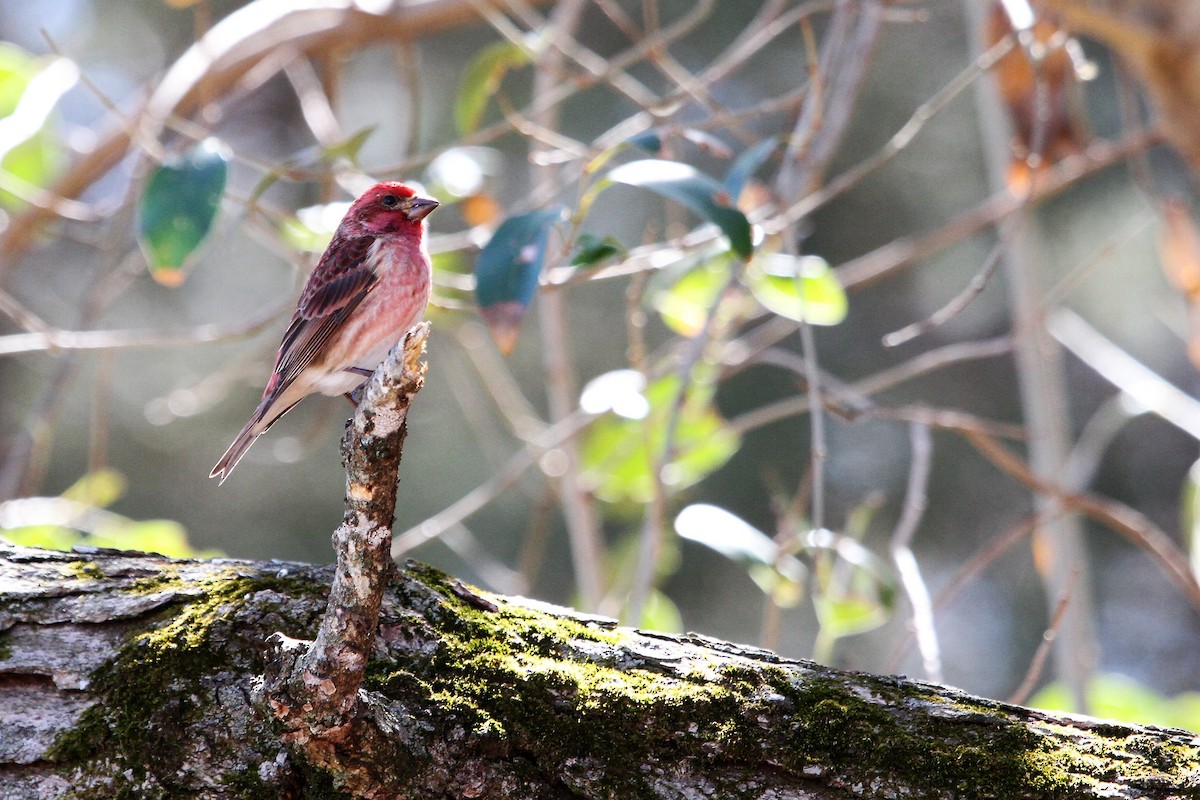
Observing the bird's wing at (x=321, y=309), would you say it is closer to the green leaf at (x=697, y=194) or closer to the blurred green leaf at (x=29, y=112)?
the green leaf at (x=697, y=194)

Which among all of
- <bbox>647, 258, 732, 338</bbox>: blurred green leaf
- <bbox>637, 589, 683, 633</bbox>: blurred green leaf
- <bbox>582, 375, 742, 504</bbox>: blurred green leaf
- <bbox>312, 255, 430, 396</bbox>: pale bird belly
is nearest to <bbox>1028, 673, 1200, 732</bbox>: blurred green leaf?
<bbox>637, 589, 683, 633</bbox>: blurred green leaf

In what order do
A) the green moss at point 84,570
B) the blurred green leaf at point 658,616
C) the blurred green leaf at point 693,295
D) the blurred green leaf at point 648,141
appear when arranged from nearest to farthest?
the green moss at point 84,570
the blurred green leaf at point 648,141
the blurred green leaf at point 658,616
the blurred green leaf at point 693,295

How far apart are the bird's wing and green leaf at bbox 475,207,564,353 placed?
0.61 metres

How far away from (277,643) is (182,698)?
0.98 feet

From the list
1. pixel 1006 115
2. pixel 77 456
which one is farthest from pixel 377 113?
pixel 1006 115

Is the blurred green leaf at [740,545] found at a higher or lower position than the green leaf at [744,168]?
lower

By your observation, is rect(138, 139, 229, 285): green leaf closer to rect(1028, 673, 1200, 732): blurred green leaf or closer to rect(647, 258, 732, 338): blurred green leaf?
rect(647, 258, 732, 338): blurred green leaf

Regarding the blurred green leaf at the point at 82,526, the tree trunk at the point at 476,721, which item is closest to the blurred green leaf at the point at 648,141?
the tree trunk at the point at 476,721

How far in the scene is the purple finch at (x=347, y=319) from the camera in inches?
121

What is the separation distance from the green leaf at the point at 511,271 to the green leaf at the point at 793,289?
1023 mm

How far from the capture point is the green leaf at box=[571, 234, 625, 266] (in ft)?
8.74

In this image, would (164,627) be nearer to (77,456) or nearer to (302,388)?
(302,388)

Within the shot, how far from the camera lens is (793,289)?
3.50 m

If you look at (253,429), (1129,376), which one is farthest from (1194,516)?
(253,429)
